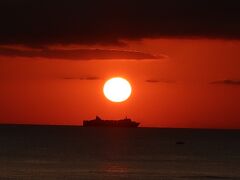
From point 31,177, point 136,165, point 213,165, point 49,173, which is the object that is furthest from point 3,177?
point 213,165

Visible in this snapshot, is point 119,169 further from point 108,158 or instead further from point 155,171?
point 108,158

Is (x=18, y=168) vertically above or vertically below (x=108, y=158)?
below

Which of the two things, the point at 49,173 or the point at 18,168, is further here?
the point at 18,168

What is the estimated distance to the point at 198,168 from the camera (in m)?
115

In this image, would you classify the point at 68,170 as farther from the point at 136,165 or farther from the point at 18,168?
the point at 136,165

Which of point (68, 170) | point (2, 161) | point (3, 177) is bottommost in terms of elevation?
point (3, 177)

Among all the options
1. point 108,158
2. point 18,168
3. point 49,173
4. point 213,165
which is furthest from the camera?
point 108,158

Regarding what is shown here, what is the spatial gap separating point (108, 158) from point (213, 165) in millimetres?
21266

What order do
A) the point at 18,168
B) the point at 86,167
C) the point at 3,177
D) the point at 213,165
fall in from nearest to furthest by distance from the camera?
the point at 3,177
the point at 18,168
the point at 86,167
the point at 213,165

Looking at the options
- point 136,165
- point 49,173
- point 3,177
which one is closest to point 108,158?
point 136,165

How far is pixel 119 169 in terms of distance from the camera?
359 ft

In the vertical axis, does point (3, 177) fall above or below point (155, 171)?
below

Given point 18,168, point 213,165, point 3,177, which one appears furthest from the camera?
point 213,165

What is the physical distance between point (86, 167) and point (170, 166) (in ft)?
43.0
